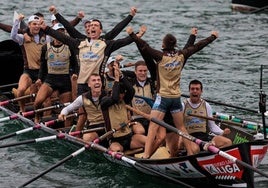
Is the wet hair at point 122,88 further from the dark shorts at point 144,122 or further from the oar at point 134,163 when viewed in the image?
the dark shorts at point 144,122

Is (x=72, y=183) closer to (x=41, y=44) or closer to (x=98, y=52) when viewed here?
(x=98, y=52)

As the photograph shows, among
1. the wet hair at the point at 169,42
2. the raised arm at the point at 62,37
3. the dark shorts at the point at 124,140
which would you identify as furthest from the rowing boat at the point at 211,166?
the raised arm at the point at 62,37

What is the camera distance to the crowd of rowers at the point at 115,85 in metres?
14.3

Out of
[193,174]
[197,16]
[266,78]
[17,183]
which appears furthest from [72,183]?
[197,16]

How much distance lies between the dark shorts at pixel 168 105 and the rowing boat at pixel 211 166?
3.18 feet

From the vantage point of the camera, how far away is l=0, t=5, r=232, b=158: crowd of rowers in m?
14.3

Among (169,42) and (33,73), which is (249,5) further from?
(169,42)

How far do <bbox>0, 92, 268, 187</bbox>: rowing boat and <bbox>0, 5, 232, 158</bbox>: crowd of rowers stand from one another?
20.4 inches

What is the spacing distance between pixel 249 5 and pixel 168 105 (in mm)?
25570

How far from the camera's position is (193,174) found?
13875 millimetres

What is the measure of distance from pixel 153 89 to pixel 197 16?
21.2 m

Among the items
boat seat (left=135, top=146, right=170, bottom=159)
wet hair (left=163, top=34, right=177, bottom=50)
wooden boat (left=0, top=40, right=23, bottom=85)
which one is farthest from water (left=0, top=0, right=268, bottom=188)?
wet hair (left=163, top=34, right=177, bottom=50)

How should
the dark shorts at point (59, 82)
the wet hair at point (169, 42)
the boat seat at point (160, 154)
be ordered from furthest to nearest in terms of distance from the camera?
1. the dark shorts at point (59, 82)
2. the boat seat at point (160, 154)
3. the wet hair at point (169, 42)

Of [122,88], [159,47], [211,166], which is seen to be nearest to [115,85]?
[122,88]
